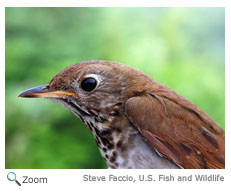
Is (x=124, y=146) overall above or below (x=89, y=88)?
below

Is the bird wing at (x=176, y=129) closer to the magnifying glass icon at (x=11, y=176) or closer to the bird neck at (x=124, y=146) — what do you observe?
the bird neck at (x=124, y=146)

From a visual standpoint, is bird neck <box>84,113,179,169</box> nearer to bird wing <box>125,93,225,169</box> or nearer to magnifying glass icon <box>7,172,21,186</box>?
bird wing <box>125,93,225,169</box>

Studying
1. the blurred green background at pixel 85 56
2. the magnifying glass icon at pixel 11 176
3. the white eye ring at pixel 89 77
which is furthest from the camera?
the blurred green background at pixel 85 56

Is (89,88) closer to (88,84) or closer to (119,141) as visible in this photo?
(88,84)

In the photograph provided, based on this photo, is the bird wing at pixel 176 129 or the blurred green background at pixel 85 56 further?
the blurred green background at pixel 85 56

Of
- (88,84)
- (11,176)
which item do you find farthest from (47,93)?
(11,176)

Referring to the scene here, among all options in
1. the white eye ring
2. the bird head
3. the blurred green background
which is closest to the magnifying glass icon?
the blurred green background

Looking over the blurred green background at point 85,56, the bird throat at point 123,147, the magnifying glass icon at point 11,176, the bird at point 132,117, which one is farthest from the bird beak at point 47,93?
the blurred green background at point 85,56

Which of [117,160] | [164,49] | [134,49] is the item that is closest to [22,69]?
[134,49]
